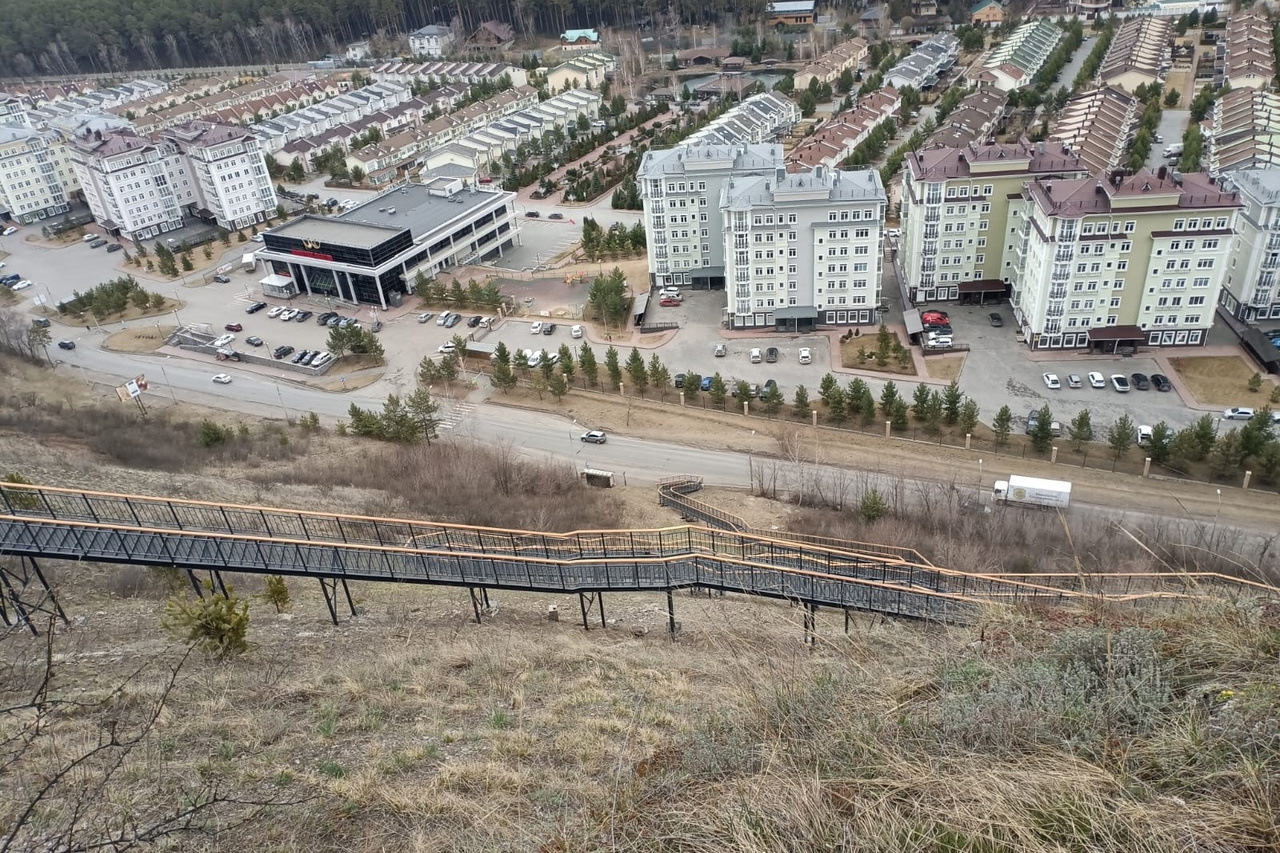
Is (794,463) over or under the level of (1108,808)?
under

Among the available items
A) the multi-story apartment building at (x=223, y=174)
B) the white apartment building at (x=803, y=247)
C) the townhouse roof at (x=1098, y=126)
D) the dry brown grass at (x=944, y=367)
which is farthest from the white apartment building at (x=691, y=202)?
the multi-story apartment building at (x=223, y=174)

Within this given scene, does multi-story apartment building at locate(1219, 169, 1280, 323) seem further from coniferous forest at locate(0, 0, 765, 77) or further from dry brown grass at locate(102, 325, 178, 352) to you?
coniferous forest at locate(0, 0, 765, 77)

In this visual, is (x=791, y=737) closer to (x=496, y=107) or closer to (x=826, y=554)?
(x=826, y=554)

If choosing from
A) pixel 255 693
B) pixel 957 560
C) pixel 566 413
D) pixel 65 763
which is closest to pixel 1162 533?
pixel 957 560

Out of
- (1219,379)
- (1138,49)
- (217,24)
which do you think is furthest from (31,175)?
(1138,49)

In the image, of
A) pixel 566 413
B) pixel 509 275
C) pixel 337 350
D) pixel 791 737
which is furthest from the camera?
pixel 509 275

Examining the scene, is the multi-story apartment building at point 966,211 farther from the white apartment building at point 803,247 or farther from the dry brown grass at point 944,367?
the dry brown grass at point 944,367

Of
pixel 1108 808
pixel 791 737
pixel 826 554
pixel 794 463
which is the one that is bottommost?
pixel 794 463
